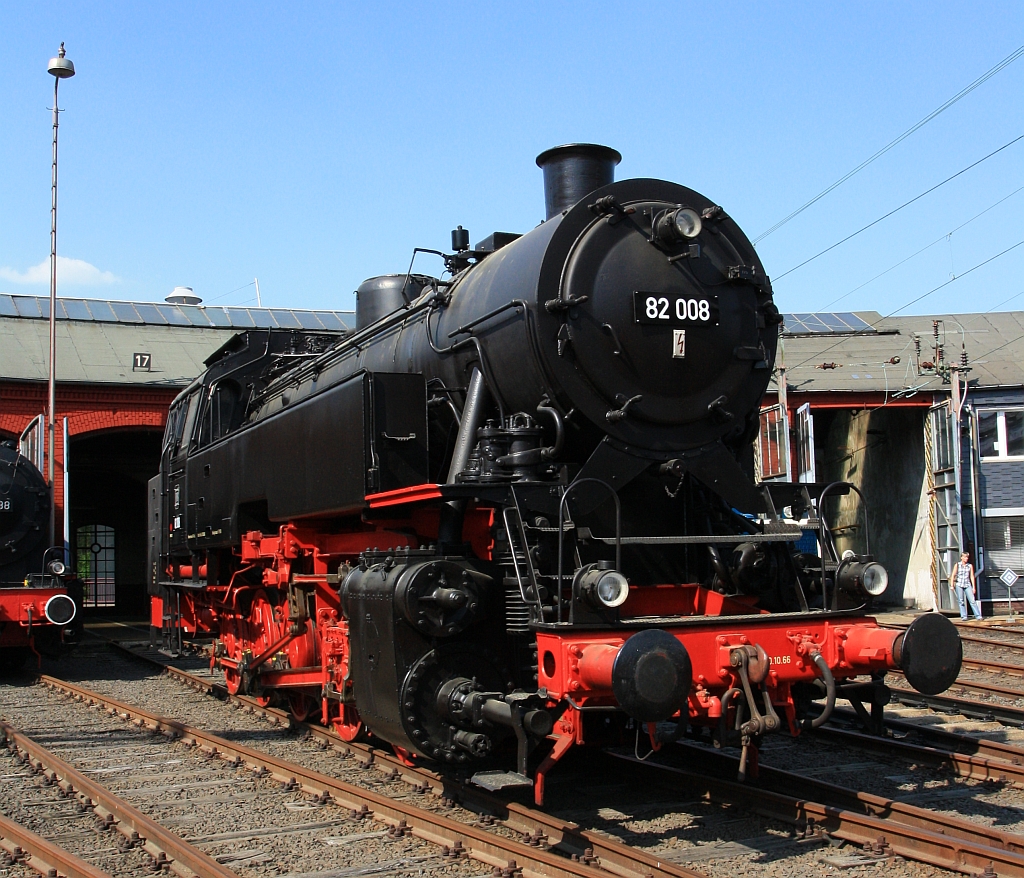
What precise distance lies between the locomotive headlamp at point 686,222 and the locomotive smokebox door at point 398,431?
1653 mm

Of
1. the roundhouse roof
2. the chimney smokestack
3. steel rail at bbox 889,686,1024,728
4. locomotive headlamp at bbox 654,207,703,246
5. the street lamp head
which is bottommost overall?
steel rail at bbox 889,686,1024,728

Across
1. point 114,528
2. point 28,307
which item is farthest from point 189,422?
point 114,528

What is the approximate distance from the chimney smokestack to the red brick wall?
15.3 meters

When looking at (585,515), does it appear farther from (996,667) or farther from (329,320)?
(329,320)

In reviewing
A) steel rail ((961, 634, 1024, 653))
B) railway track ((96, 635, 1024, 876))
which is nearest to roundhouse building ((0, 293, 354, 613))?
steel rail ((961, 634, 1024, 653))

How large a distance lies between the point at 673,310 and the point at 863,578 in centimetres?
171

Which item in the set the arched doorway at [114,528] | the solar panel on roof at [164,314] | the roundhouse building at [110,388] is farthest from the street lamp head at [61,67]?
the arched doorway at [114,528]

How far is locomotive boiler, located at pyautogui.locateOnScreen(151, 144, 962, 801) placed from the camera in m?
4.86

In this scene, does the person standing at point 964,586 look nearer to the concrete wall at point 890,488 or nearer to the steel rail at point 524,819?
the concrete wall at point 890,488

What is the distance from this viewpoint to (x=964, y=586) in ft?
57.7

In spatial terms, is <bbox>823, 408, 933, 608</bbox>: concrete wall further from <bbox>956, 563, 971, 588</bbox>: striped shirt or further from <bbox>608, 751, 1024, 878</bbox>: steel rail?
<bbox>608, 751, 1024, 878</bbox>: steel rail

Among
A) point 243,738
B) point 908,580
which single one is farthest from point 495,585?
point 908,580

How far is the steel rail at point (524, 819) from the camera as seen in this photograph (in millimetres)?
4422

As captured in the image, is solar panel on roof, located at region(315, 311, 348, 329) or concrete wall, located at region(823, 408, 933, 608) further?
solar panel on roof, located at region(315, 311, 348, 329)
